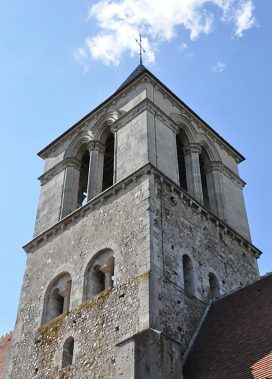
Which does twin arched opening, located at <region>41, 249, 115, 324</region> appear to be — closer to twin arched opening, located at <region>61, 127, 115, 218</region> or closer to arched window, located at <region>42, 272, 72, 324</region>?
arched window, located at <region>42, 272, 72, 324</region>

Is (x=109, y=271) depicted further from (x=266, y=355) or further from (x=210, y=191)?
(x=210, y=191)

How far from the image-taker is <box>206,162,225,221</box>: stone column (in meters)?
18.3

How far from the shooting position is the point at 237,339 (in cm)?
1238

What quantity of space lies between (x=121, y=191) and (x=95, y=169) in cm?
279

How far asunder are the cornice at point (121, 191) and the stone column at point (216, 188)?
0.97m

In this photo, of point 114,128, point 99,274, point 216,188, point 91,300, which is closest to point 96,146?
point 114,128

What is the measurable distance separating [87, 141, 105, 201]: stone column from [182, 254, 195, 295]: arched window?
12.8 feet

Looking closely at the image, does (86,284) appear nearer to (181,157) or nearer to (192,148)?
(192,148)

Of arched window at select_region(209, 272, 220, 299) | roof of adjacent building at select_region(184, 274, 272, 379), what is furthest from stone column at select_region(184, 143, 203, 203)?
roof of adjacent building at select_region(184, 274, 272, 379)

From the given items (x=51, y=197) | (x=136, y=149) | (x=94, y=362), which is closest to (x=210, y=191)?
(x=136, y=149)

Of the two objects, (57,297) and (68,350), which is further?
(57,297)

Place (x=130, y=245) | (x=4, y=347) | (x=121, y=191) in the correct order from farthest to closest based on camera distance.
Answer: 1. (x=4, y=347)
2. (x=121, y=191)
3. (x=130, y=245)

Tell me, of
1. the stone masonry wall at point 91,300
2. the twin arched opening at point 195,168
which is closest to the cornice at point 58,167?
the stone masonry wall at point 91,300

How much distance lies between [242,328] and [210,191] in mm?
7024
